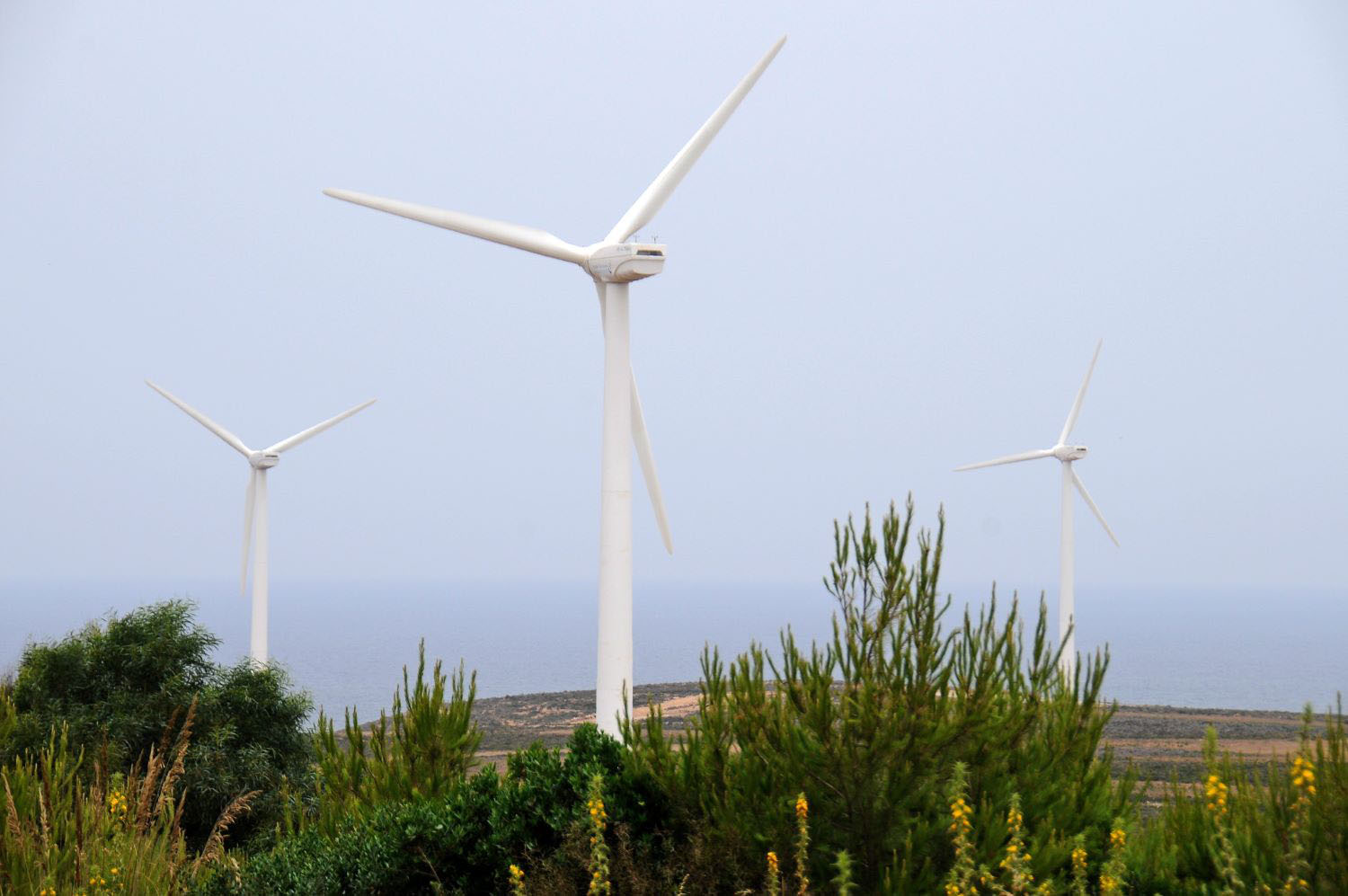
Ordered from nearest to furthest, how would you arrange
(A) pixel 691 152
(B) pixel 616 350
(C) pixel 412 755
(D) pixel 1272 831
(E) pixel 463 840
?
(D) pixel 1272 831 → (E) pixel 463 840 → (C) pixel 412 755 → (B) pixel 616 350 → (A) pixel 691 152

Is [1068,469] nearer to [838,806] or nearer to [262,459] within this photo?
[262,459]

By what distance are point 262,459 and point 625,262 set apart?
24.9m

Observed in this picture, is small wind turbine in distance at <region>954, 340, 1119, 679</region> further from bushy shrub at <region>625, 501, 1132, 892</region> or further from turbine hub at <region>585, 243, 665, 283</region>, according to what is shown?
bushy shrub at <region>625, 501, 1132, 892</region>

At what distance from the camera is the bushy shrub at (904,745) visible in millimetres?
9344

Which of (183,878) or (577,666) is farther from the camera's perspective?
(577,666)

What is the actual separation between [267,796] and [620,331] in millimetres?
12719

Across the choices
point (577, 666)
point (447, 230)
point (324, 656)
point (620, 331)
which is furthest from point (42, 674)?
point (324, 656)

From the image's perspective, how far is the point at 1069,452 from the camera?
1944 inches

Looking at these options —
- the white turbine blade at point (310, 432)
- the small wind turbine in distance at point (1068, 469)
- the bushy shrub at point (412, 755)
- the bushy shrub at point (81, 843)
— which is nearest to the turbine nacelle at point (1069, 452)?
the small wind turbine in distance at point (1068, 469)

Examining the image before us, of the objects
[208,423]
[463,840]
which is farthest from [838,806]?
A: [208,423]

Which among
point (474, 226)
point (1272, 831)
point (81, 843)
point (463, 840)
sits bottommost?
point (463, 840)

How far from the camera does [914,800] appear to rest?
31.0ft

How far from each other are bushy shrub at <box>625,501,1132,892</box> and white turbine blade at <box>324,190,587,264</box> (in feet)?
48.3

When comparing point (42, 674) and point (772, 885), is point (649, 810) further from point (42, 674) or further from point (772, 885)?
point (42, 674)
